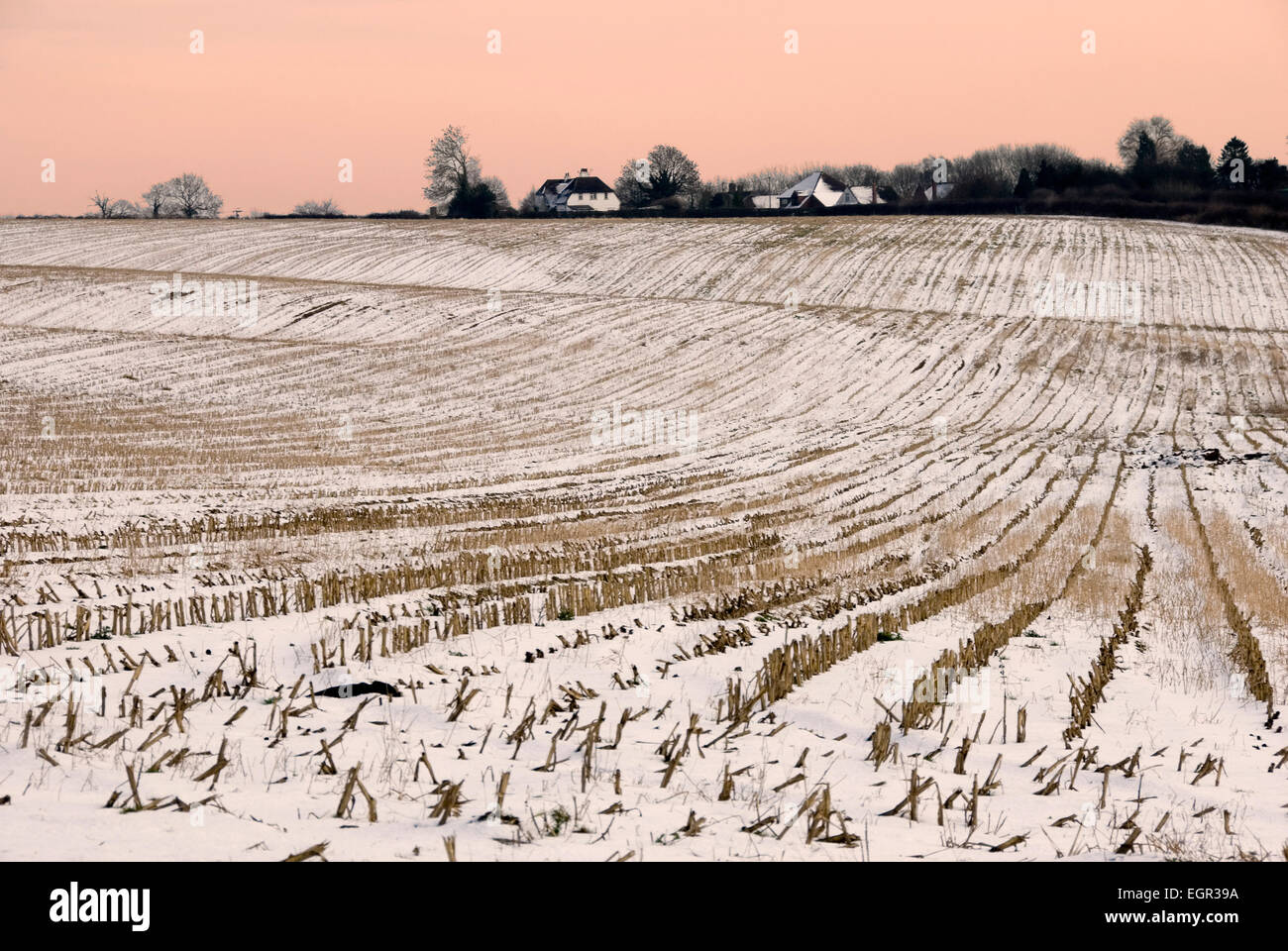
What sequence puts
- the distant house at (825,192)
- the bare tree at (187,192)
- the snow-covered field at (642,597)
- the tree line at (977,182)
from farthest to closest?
the bare tree at (187,192) → the distant house at (825,192) → the tree line at (977,182) → the snow-covered field at (642,597)

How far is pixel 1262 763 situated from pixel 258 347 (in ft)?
141

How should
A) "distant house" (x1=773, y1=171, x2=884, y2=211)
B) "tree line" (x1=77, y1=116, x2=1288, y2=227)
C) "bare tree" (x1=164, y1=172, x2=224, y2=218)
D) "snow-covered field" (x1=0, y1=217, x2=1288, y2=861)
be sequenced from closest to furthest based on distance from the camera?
"snow-covered field" (x1=0, y1=217, x2=1288, y2=861) < "tree line" (x1=77, y1=116, x2=1288, y2=227) < "distant house" (x1=773, y1=171, x2=884, y2=211) < "bare tree" (x1=164, y1=172, x2=224, y2=218)

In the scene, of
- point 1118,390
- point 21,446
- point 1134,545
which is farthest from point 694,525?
point 1118,390

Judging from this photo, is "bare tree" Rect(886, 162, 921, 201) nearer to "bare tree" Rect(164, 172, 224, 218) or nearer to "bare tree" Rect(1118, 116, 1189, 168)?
"bare tree" Rect(1118, 116, 1189, 168)

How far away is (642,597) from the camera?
41.1 ft

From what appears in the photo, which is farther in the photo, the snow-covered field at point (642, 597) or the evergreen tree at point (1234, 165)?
the evergreen tree at point (1234, 165)

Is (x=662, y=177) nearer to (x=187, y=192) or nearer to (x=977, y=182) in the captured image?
(x=977, y=182)

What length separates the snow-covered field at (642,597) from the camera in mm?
6098

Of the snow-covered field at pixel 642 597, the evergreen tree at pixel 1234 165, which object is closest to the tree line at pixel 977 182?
the evergreen tree at pixel 1234 165

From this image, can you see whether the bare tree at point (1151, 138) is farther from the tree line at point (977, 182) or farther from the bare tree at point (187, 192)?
the bare tree at point (187, 192)

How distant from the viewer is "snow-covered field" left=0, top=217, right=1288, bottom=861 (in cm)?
610

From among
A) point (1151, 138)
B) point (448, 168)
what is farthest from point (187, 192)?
point (1151, 138)

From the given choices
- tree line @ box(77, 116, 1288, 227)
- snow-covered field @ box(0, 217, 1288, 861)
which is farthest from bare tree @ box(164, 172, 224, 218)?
snow-covered field @ box(0, 217, 1288, 861)

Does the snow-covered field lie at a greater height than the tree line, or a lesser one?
lesser
